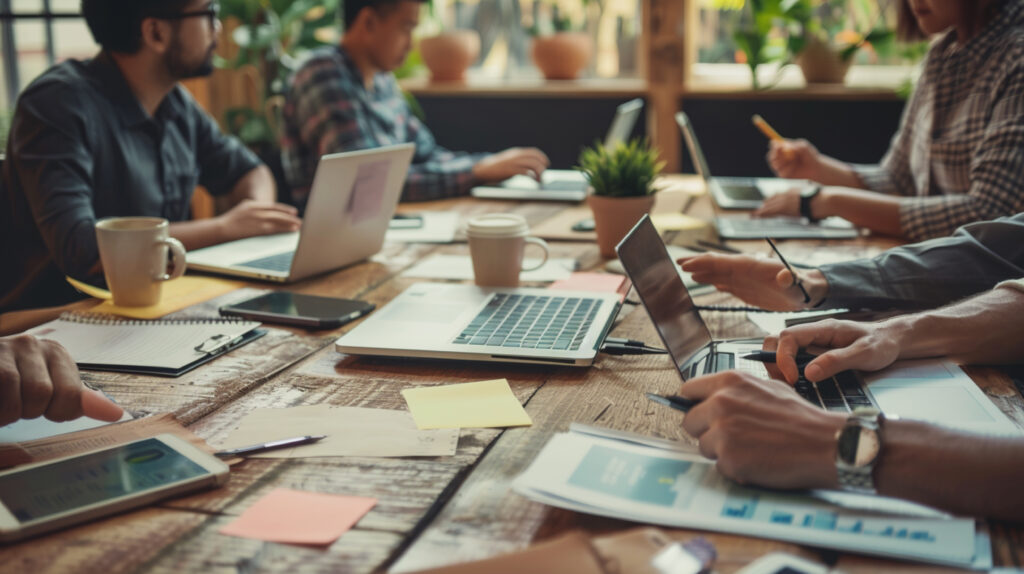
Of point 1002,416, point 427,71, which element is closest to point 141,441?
point 1002,416

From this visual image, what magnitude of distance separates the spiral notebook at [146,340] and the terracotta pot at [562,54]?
109 inches

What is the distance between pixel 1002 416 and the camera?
878mm

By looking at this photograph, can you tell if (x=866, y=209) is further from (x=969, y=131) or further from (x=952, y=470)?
(x=952, y=470)

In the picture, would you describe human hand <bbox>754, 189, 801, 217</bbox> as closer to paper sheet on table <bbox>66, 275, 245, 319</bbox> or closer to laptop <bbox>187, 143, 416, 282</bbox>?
laptop <bbox>187, 143, 416, 282</bbox>

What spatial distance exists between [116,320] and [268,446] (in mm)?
532

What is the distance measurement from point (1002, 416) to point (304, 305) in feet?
2.97

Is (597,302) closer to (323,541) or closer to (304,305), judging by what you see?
(304,305)

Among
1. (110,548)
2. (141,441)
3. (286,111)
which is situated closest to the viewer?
(110,548)

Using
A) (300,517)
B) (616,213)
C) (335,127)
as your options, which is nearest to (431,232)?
(616,213)

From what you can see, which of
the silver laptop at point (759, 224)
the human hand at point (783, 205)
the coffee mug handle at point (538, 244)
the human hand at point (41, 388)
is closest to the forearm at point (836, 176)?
the silver laptop at point (759, 224)

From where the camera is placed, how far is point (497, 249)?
1.37 metres

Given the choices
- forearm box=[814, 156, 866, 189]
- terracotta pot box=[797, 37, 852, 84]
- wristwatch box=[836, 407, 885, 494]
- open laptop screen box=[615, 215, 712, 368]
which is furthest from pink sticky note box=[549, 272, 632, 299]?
terracotta pot box=[797, 37, 852, 84]

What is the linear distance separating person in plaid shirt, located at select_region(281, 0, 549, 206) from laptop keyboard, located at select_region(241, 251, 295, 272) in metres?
0.80

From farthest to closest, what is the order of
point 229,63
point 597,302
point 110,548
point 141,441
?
point 229,63, point 597,302, point 141,441, point 110,548
